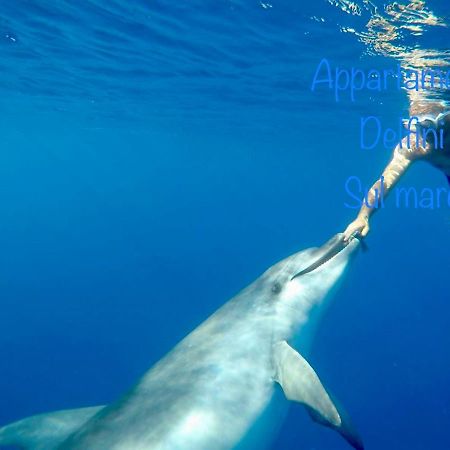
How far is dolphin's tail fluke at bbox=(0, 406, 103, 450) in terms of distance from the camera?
6656 mm

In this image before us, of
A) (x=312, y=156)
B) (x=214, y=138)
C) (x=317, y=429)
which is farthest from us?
(x=312, y=156)

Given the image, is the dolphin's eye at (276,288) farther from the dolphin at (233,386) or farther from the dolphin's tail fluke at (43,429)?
the dolphin's tail fluke at (43,429)

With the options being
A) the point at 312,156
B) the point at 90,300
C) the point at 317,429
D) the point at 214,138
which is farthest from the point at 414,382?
the point at 312,156

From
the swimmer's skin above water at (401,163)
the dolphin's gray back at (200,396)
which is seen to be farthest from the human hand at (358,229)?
the dolphin's gray back at (200,396)

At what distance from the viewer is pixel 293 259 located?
23.1 ft

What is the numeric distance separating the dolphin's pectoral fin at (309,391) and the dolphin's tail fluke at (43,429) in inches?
121

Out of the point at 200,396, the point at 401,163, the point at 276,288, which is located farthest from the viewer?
the point at 401,163

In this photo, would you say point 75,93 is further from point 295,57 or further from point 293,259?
point 293,259

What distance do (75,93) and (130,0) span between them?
1804 centimetres

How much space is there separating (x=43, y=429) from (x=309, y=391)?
406cm

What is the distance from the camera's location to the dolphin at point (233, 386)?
213 inches

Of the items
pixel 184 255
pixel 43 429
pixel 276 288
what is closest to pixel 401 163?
pixel 276 288

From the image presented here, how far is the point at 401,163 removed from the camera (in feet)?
22.8

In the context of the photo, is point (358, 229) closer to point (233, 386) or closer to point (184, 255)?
point (233, 386)
